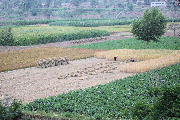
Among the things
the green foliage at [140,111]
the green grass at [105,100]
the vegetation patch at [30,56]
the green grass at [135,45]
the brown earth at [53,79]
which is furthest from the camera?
the green grass at [135,45]

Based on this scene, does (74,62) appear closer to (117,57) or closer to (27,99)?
(117,57)

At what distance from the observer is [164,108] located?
10812 mm

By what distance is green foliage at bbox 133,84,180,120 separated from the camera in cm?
1052

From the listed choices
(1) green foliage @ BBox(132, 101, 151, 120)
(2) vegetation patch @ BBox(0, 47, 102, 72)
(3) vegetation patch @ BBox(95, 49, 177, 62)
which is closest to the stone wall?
(2) vegetation patch @ BBox(0, 47, 102, 72)

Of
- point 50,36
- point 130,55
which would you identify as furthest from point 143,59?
point 50,36

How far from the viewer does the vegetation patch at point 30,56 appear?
24.7 m

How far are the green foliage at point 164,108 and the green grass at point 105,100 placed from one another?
446mm

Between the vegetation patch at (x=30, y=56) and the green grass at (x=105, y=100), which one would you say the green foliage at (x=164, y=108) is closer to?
the green grass at (x=105, y=100)

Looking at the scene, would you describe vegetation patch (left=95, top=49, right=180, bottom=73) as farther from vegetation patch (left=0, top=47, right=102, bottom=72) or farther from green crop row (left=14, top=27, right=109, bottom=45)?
green crop row (left=14, top=27, right=109, bottom=45)

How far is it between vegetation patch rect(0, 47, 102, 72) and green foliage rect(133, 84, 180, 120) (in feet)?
47.3

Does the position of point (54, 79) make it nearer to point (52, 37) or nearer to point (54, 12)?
point (52, 37)

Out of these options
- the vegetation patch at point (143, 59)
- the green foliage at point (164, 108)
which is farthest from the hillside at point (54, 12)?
the green foliage at point (164, 108)

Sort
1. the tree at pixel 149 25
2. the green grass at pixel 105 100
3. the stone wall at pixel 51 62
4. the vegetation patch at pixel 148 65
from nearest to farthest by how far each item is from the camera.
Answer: the green grass at pixel 105 100, the vegetation patch at pixel 148 65, the stone wall at pixel 51 62, the tree at pixel 149 25

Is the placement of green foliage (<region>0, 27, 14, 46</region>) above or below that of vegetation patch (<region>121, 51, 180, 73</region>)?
above
